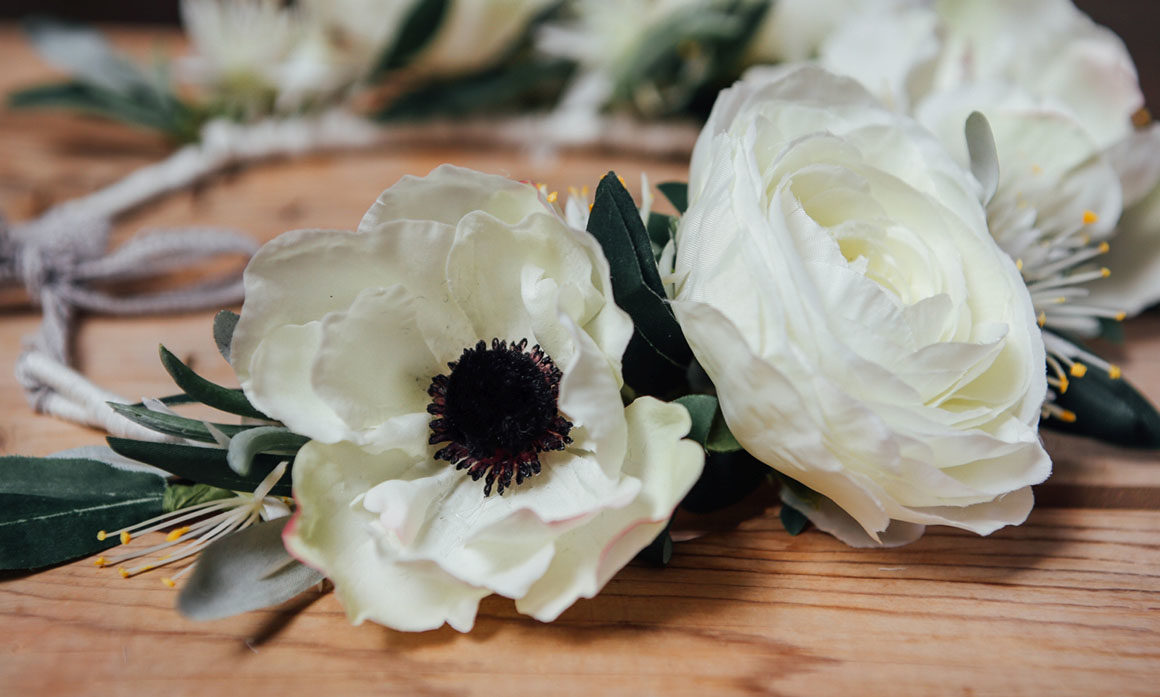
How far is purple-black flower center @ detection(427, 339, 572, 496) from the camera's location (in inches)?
17.3

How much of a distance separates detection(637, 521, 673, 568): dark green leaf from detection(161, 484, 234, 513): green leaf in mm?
244

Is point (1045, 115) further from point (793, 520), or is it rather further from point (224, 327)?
point (224, 327)

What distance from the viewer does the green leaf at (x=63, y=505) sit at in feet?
1.60

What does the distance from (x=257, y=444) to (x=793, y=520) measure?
0.31 metres

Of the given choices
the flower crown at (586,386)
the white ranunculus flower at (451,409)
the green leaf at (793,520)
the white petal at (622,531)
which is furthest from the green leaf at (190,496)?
the green leaf at (793,520)

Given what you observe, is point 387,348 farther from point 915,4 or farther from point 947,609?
point 915,4

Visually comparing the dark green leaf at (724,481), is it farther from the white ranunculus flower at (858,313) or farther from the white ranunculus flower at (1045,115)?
the white ranunculus flower at (1045,115)

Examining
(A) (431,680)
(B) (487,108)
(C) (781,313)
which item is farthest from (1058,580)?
(B) (487,108)

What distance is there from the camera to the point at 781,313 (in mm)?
407

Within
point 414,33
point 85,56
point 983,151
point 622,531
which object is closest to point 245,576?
point 622,531

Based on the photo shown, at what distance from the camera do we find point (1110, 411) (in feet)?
1.99

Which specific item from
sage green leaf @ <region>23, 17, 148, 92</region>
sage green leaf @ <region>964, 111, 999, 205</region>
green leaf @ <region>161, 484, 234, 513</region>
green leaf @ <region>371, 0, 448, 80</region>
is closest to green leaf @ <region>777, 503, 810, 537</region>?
sage green leaf @ <region>964, 111, 999, 205</region>

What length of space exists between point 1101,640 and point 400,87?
0.90 meters

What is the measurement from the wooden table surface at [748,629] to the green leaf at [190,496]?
0.15 feet
